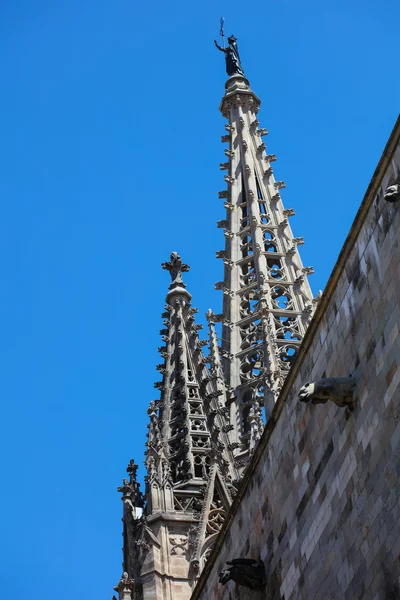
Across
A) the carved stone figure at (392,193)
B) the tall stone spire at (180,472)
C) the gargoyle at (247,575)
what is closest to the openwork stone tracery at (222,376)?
the tall stone spire at (180,472)

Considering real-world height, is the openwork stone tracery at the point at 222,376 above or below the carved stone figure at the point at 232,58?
below

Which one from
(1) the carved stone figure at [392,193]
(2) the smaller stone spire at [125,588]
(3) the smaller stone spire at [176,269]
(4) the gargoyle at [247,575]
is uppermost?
(3) the smaller stone spire at [176,269]

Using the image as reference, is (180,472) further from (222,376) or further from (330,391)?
(330,391)

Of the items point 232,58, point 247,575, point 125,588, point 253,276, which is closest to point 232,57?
point 232,58

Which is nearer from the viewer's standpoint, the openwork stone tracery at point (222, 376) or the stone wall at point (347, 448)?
the stone wall at point (347, 448)

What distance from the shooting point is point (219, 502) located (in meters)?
43.0

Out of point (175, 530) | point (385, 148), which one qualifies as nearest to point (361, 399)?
point (385, 148)

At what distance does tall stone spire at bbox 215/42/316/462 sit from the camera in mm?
A: 48625

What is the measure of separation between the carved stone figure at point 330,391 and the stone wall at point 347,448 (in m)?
0.13

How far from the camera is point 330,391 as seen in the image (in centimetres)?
1986

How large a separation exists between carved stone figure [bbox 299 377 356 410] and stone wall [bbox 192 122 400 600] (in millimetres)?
132

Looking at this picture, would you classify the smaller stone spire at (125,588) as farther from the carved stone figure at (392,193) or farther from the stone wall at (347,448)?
the carved stone figure at (392,193)

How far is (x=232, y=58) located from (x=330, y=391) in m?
47.9

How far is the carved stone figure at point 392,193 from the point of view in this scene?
18969 mm
